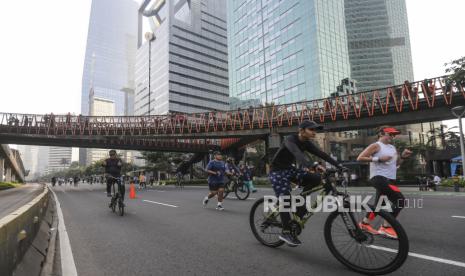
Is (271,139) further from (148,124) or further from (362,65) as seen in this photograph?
(362,65)

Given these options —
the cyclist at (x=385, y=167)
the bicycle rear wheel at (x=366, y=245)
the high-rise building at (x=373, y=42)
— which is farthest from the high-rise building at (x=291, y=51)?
the bicycle rear wheel at (x=366, y=245)

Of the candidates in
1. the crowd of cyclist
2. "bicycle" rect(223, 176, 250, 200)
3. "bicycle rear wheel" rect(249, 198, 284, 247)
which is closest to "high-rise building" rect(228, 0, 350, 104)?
"bicycle" rect(223, 176, 250, 200)

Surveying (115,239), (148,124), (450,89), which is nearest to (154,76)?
(148,124)

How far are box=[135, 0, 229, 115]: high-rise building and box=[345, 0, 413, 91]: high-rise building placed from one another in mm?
52263

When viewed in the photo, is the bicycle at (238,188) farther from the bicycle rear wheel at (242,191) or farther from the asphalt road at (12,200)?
the asphalt road at (12,200)

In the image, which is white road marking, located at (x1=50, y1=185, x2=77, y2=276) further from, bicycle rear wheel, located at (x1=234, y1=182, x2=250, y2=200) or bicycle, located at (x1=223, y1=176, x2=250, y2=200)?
bicycle rear wheel, located at (x1=234, y1=182, x2=250, y2=200)

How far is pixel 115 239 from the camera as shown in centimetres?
573

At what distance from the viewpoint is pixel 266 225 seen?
15.9 ft

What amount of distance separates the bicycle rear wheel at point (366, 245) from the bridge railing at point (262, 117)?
2709cm

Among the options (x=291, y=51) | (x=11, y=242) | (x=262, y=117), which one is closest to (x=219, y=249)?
(x=11, y=242)

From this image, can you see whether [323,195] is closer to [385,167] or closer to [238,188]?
[385,167]

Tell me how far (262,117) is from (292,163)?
1242 inches

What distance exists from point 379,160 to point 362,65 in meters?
116

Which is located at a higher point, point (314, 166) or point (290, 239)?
point (314, 166)
